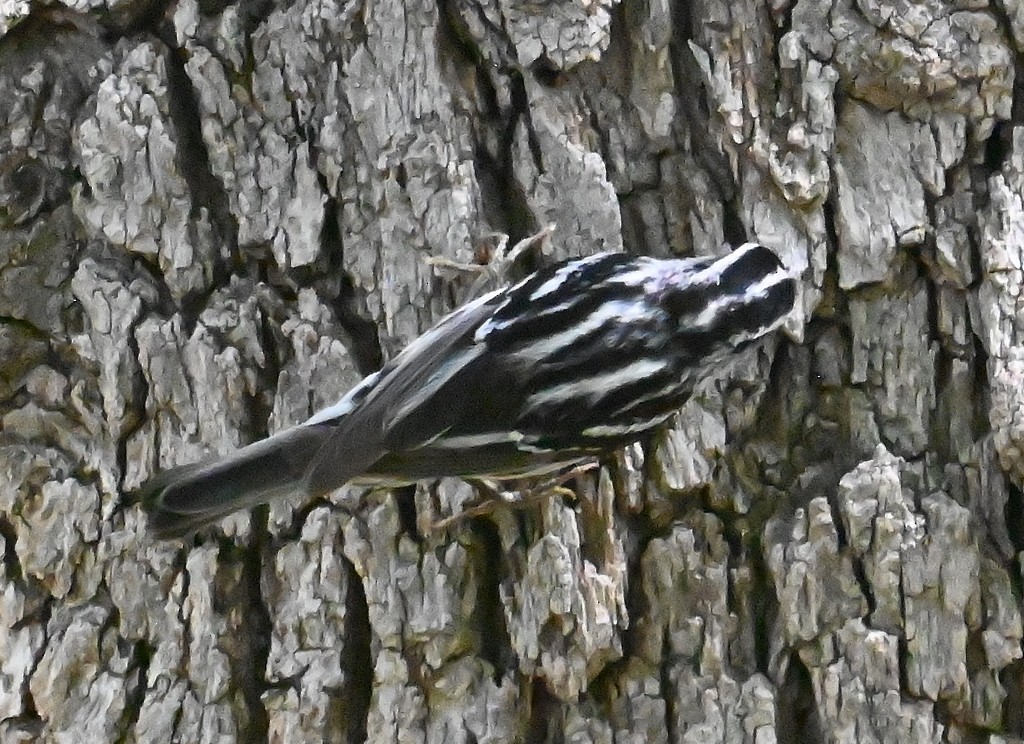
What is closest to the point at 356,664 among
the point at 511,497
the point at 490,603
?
the point at 490,603

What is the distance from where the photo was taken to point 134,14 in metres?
1.79

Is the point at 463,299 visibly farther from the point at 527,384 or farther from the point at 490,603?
the point at 490,603

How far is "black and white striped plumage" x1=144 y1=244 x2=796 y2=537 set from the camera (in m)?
1.60

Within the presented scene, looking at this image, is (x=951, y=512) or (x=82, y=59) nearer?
(x=951, y=512)

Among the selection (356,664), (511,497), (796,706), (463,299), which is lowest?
(796,706)

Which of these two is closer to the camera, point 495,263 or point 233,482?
point 233,482

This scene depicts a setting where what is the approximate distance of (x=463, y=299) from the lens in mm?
1771

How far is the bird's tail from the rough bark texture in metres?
0.11

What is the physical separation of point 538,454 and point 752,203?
0.55 m

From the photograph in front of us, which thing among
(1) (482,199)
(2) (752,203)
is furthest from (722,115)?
(1) (482,199)

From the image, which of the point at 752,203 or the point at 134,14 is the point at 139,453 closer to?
the point at 134,14

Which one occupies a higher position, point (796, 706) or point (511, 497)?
point (511, 497)

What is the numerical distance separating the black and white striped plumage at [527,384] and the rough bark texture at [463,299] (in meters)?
0.06

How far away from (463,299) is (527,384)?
188mm
